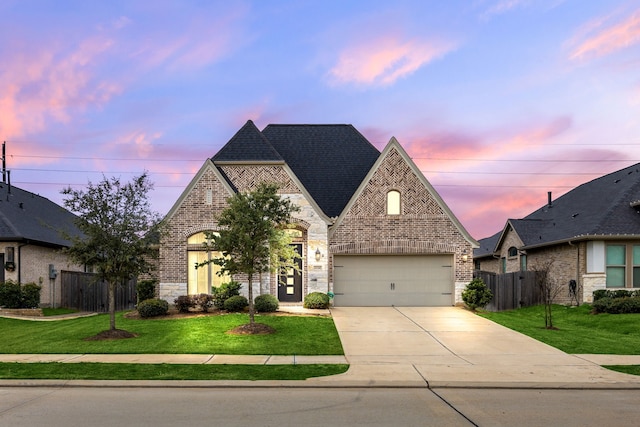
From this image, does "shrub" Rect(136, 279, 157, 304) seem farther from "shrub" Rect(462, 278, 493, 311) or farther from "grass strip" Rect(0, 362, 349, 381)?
"shrub" Rect(462, 278, 493, 311)

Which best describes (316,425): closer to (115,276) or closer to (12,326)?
(115,276)

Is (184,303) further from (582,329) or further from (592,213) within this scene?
(592,213)

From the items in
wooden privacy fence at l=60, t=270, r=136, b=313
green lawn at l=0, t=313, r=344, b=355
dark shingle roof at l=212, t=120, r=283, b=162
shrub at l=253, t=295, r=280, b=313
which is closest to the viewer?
green lawn at l=0, t=313, r=344, b=355

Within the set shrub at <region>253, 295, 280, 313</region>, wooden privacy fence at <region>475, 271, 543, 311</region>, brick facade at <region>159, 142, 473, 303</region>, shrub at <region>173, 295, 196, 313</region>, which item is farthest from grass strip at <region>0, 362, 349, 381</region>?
wooden privacy fence at <region>475, 271, 543, 311</region>

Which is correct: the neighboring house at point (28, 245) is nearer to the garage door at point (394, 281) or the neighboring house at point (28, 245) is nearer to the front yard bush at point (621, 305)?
the garage door at point (394, 281)

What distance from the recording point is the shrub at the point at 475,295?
76.7ft

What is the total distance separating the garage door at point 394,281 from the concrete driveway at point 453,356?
3486mm

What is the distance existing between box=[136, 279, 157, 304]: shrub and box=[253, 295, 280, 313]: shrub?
5.03m

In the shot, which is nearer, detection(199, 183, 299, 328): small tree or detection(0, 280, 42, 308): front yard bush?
detection(199, 183, 299, 328): small tree

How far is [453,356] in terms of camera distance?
1393 cm

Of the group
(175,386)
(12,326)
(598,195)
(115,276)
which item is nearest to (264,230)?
(115,276)

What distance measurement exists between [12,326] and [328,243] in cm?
1322

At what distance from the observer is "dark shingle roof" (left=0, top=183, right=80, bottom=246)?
81.6 feet

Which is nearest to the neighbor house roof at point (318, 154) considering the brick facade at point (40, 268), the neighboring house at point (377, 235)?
the neighboring house at point (377, 235)
